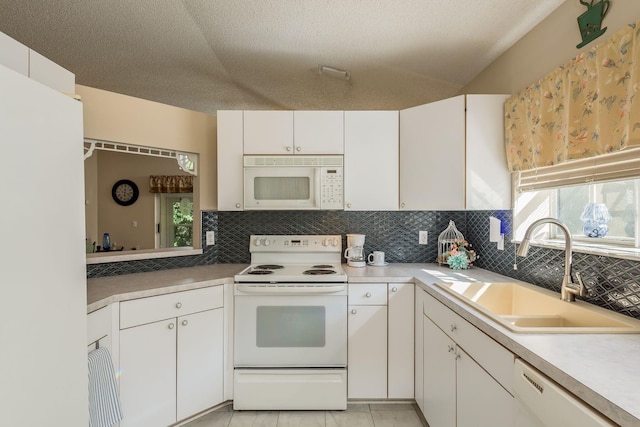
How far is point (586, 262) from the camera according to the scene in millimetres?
1423

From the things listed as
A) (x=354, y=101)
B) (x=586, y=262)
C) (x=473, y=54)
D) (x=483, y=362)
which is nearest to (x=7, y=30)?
(x=354, y=101)

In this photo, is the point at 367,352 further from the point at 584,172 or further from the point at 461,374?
the point at 584,172

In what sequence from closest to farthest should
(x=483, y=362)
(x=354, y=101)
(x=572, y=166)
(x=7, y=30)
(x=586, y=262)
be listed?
(x=483, y=362), (x=586, y=262), (x=572, y=166), (x=7, y=30), (x=354, y=101)

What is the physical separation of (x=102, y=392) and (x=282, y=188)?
4.97ft

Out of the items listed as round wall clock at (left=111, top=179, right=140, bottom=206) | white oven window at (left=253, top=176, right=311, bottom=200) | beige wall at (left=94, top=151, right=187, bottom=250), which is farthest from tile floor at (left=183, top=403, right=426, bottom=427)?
round wall clock at (left=111, top=179, right=140, bottom=206)

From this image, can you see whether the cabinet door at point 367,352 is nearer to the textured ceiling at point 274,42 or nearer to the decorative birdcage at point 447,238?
the decorative birdcage at point 447,238

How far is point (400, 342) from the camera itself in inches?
80.2

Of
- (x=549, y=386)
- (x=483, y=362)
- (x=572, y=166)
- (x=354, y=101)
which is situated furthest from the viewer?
(x=354, y=101)

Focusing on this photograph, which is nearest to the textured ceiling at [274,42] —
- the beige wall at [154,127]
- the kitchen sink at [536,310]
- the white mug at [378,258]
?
the beige wall at [154,127]

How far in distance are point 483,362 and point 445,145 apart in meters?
1.34

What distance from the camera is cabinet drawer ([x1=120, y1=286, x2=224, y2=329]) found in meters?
1.66

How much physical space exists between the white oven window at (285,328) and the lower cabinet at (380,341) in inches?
10.4

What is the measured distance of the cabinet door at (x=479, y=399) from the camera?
1.08 metres

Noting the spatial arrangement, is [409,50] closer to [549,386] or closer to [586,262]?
[586,262]
